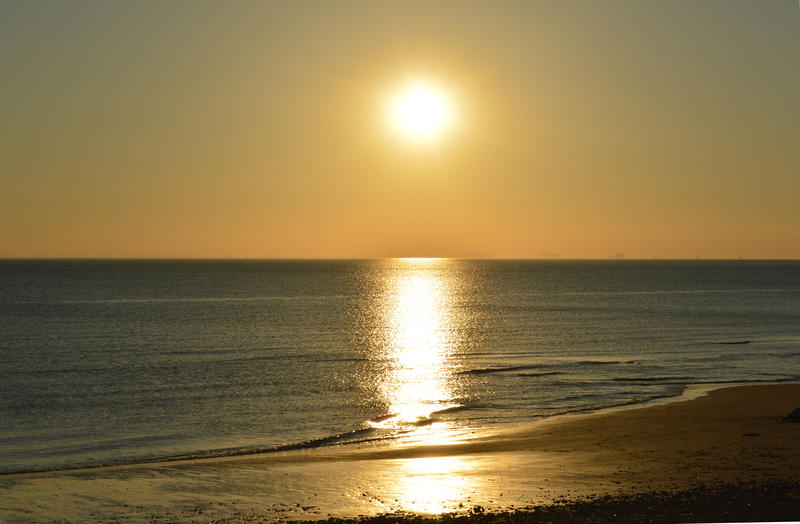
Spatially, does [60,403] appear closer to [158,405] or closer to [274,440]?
[158,405]

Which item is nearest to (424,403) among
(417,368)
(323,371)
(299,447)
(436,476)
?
(299,447)

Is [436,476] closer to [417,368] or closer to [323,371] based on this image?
[323,371]

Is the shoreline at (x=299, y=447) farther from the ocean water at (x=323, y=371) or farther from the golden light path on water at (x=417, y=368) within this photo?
the golden light path on water at (x=417, y=368)

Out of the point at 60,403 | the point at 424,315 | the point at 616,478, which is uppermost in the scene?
the point at 424,315

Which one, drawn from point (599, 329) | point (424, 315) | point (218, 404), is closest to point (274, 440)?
point (218, 404)

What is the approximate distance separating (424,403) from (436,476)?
653 inches

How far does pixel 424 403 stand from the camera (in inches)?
1481

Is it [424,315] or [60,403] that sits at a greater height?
[424,315]

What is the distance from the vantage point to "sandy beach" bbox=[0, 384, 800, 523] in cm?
1795

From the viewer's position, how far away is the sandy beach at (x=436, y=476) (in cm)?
1795

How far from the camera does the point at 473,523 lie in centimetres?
1517

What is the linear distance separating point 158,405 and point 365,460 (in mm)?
15710

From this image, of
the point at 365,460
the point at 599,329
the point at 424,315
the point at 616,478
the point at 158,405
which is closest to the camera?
the point at 616,478

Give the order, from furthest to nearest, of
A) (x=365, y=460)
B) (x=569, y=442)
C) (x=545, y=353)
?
(x=545, y=353) → (x=569, y=442) → (x=365, y=460)
